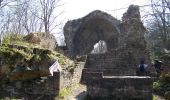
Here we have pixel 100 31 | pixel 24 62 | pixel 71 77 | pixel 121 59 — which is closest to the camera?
pixel 24 62

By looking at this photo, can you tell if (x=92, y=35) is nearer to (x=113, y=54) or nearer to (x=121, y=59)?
(x=113, y=54)

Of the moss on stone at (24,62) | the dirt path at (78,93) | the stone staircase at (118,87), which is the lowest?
the dirt path at (78,93)

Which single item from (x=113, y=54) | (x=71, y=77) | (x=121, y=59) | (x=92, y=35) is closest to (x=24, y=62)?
(x=71, y=77)

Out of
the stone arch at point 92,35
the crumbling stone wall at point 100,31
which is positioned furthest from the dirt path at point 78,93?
the stone arch at point 92,35

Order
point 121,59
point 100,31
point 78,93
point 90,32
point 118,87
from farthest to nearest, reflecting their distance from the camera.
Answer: point 100,31
point 90,32
point 121,59
point 78,93
point 118,87

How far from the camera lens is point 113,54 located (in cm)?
1888

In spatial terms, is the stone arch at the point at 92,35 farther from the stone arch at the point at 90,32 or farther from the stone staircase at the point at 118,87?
the stone staircase at the point at 118,87

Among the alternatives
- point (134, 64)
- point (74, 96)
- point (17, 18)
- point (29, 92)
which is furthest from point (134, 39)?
point (17, 18)

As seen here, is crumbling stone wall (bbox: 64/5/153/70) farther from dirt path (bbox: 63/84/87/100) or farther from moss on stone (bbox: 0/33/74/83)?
moss on stone (bbox: 0/33/74/83)

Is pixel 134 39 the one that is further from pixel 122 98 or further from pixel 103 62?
pixel 122 98

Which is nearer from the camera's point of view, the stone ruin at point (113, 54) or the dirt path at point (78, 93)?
the stone ruin at point (113, 54)

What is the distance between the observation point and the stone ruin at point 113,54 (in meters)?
11.3

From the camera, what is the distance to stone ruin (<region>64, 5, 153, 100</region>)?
37.0 feet

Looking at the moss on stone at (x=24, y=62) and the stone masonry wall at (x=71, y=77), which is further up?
the moss on stone at (x=24, y=62)
